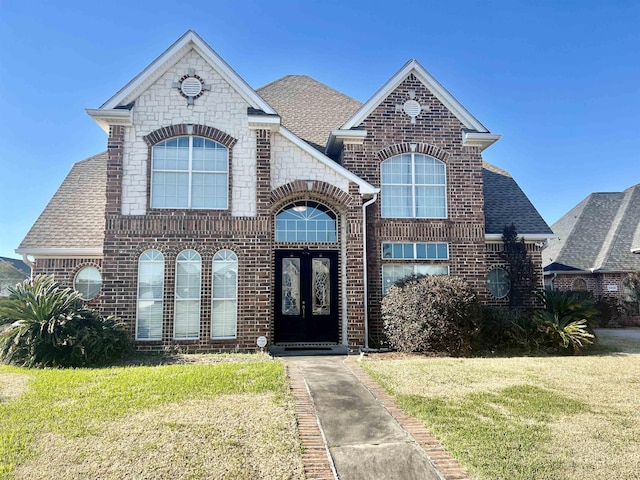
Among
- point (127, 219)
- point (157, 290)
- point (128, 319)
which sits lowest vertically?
point (128, 319)

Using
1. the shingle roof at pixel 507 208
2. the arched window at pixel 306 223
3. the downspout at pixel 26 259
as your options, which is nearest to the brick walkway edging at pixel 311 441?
the arched window at pixel 306 223

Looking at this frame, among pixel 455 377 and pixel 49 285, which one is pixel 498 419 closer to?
pixel 455 377

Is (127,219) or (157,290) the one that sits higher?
(127,219)

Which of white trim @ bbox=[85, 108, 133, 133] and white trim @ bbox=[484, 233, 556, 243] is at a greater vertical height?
white trim @ bbox=[85, 108, 133, 133]

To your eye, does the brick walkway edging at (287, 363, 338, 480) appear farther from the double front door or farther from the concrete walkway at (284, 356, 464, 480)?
the double front door

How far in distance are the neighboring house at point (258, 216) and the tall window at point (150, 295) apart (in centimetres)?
4

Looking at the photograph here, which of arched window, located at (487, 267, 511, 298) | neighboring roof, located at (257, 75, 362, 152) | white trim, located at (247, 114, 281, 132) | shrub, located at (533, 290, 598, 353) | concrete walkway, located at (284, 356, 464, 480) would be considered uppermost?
neighboring roof, located at (257, 75, 362, 152)

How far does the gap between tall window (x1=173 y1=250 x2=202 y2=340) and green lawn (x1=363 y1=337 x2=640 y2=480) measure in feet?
14.9

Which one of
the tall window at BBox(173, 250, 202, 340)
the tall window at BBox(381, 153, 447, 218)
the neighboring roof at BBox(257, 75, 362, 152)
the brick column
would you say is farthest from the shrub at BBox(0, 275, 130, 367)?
the neighboring roof at BBox(257, 75, 362, 152)

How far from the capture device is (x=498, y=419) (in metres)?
6.19

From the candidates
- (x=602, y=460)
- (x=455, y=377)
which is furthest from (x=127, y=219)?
(x=602, y=460)

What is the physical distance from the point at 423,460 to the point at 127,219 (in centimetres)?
941

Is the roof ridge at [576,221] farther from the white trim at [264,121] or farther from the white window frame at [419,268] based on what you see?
the white trim at [264,121]

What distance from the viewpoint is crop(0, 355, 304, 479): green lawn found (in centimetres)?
469
